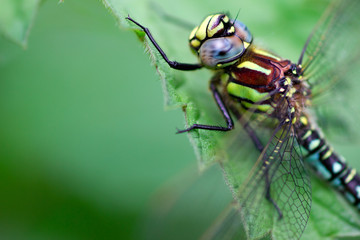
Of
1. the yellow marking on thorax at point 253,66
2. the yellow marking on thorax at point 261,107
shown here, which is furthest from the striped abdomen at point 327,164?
the yellow marking on thorax at point 253,66

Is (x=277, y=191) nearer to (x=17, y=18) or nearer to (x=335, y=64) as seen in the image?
(x=335, y=64)

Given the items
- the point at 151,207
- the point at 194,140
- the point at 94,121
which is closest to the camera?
the point at 194,140

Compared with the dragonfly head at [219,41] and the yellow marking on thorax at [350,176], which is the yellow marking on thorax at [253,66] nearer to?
the dragonfly head at [219,41]

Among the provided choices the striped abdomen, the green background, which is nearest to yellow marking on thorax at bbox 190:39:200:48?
the striped abdomen

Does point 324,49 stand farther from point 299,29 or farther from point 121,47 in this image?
point 121,47

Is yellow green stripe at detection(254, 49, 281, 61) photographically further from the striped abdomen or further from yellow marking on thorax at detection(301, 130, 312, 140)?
yellow marking on thorax at detection(301, 130, 312, 140)

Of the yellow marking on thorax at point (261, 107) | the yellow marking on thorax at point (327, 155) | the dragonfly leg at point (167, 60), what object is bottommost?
the yellow marking on thorax at point (327, 155)

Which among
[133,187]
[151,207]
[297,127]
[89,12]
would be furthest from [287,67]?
[89,12]
